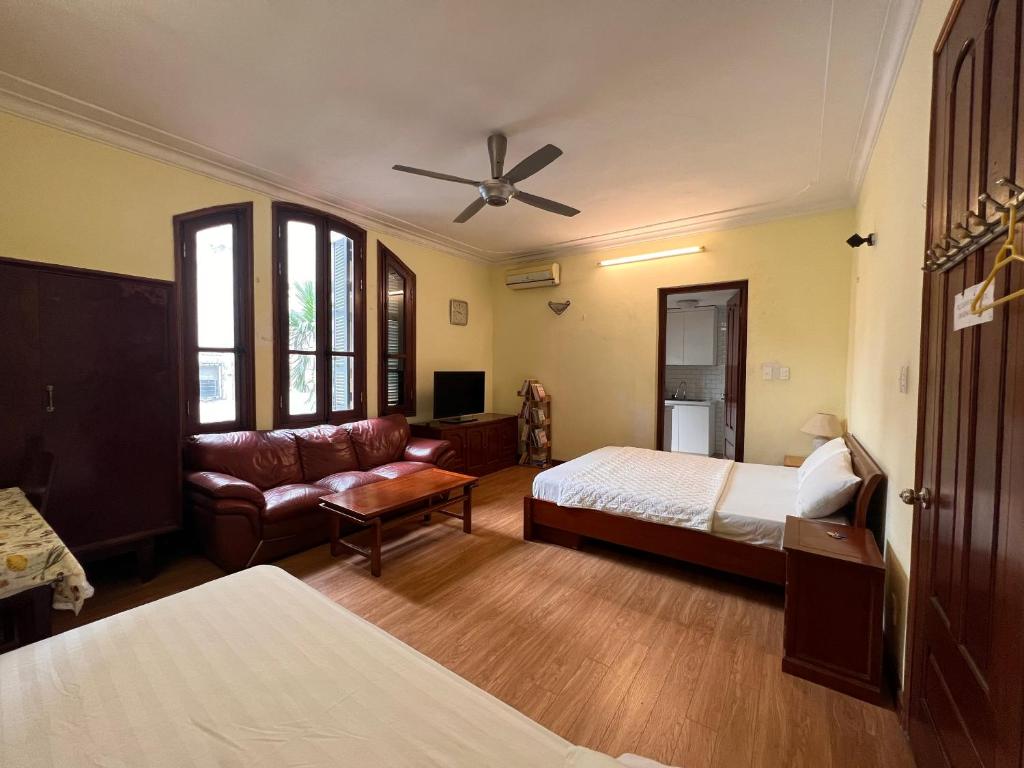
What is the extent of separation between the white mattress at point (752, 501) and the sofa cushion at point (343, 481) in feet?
4.64

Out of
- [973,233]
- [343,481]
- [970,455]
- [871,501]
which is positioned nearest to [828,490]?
[871,501]

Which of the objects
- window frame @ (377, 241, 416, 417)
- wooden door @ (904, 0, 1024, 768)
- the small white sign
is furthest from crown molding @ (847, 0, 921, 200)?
window frame @ (377, 241, 416, 417)

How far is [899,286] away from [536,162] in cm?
195

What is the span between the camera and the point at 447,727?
2.78ft

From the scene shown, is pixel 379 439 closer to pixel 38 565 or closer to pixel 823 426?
pixel 38 565

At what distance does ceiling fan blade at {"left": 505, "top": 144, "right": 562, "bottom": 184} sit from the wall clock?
289 cm

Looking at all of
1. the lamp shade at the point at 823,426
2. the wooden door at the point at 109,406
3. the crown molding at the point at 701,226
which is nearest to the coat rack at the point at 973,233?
the lamp shade at the point at 823,426

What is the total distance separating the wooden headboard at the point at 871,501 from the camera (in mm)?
2021

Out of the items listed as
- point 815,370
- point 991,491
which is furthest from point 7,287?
point 815,370

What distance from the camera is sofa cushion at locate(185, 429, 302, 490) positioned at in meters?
3.00

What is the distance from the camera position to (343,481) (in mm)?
3385

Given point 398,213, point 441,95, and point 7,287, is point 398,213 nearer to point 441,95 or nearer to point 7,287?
point 441,95

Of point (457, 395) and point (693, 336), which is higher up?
point (693, 336)

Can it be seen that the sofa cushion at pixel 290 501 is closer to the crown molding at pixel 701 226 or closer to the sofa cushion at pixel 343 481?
the sofa cushion at pixel 343 481
